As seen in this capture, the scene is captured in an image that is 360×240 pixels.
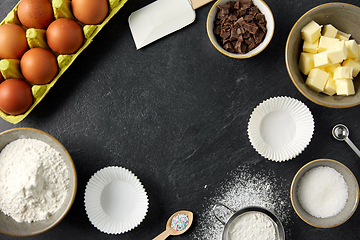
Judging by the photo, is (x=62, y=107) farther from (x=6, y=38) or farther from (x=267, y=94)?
(x=267, y=94)

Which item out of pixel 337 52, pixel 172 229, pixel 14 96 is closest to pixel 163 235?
pixel 172 229

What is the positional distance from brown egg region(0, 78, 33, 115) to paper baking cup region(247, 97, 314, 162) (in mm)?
1063

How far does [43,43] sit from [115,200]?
83cm

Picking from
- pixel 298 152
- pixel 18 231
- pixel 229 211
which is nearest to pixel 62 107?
pixel 18 231

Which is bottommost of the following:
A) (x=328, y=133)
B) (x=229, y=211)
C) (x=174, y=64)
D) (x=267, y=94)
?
(x=229, y=211)

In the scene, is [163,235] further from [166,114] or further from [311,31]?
[311,31]

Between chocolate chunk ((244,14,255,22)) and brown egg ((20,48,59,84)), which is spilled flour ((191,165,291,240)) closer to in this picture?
chocolate chunk ((244,14,255,22))

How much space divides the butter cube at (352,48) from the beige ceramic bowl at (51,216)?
4.47ft

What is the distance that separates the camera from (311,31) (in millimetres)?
1198

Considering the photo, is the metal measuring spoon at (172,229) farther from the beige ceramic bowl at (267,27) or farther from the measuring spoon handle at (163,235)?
the beige ceramic bowl at (267,27)

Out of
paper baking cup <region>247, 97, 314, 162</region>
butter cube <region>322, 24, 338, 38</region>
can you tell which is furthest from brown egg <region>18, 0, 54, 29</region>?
butter cube <region>322, 24, 338, 38</region>

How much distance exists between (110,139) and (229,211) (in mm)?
713

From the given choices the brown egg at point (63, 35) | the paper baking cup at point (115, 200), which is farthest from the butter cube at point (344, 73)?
the brown egg at point (63, 35)

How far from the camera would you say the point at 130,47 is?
137 centimetres
